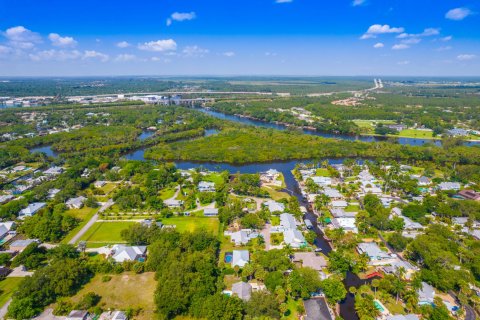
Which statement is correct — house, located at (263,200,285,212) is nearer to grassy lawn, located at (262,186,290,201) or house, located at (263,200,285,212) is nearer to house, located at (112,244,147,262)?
grassy lawn, located at (262,186,290,201)

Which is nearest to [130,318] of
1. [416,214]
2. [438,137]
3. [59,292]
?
[59,292]

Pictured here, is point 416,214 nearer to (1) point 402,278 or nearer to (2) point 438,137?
Answer: (1) point 402,278

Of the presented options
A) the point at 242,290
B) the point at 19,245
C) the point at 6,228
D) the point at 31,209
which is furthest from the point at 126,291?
the point at 31,209

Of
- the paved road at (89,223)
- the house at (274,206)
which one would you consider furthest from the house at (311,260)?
the paved road at (89,223)

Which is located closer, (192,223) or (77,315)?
(77,315)

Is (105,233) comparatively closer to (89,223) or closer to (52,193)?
(89,223)

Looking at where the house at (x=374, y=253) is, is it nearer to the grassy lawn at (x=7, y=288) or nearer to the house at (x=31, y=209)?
the grassy lawn at (x=7, y=288)

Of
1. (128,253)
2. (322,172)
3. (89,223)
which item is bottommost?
(89,223)
